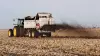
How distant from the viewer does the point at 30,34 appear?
38.3m

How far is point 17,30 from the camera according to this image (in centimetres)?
4222

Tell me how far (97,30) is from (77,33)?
2.67 m

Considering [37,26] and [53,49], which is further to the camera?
[37,26]

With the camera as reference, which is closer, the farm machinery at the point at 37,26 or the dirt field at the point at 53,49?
the dirt field at the point at 53,49

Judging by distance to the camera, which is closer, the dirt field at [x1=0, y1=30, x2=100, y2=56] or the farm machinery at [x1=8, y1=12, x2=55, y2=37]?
the dirt field at [x1=0, y1=30, x2=100, y2=56]

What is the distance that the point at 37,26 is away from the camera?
123 ft

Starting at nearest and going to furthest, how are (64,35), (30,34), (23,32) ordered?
(64,35) < (30,34) < (23,32)

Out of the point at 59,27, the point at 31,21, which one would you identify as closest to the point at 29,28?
the point at 31,21

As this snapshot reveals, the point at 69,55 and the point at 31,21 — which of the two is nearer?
the point at 69,55

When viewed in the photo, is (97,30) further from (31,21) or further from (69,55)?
(69,55)

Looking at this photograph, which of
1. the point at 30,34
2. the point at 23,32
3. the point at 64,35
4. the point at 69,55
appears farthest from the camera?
the point at 23,32

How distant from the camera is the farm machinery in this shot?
36531 millimetres

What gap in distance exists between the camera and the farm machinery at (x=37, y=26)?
120ft

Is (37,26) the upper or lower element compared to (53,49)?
lower
